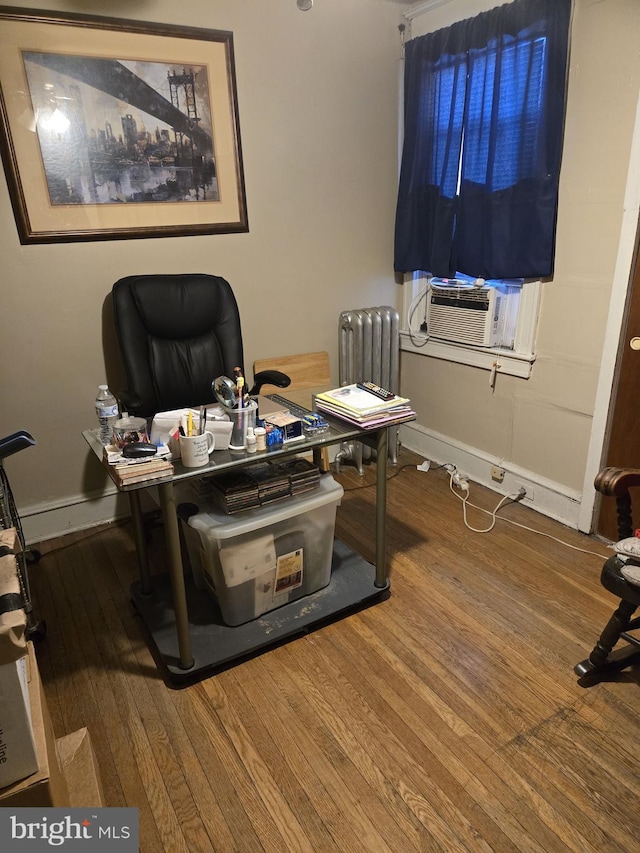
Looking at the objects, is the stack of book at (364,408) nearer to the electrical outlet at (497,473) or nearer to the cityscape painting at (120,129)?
the electrical outlet at (497,473)

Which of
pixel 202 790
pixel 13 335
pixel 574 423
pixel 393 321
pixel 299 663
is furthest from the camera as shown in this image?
pixel 393 321

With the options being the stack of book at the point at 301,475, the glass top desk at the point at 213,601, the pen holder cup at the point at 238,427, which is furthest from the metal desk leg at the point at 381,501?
the pen holder cup at the point at 238,427

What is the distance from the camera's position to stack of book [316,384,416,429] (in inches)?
76.0

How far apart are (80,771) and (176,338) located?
5.41 feet

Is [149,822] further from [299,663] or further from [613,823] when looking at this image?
[613,823]

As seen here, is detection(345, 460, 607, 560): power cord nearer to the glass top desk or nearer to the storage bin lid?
the glass top desk

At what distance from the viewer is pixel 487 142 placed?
2.63 m

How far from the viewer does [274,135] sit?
2.78 meters

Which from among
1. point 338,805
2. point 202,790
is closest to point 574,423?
point 338,805

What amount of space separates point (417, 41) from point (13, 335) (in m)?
2.51

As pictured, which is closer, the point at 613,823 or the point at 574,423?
the point at 613,823

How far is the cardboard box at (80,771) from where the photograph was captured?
1.31 meters

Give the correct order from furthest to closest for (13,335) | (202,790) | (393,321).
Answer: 1. (393,321)
2. (13,335)
3. (202,790)

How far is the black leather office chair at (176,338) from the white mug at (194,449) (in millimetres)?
622
